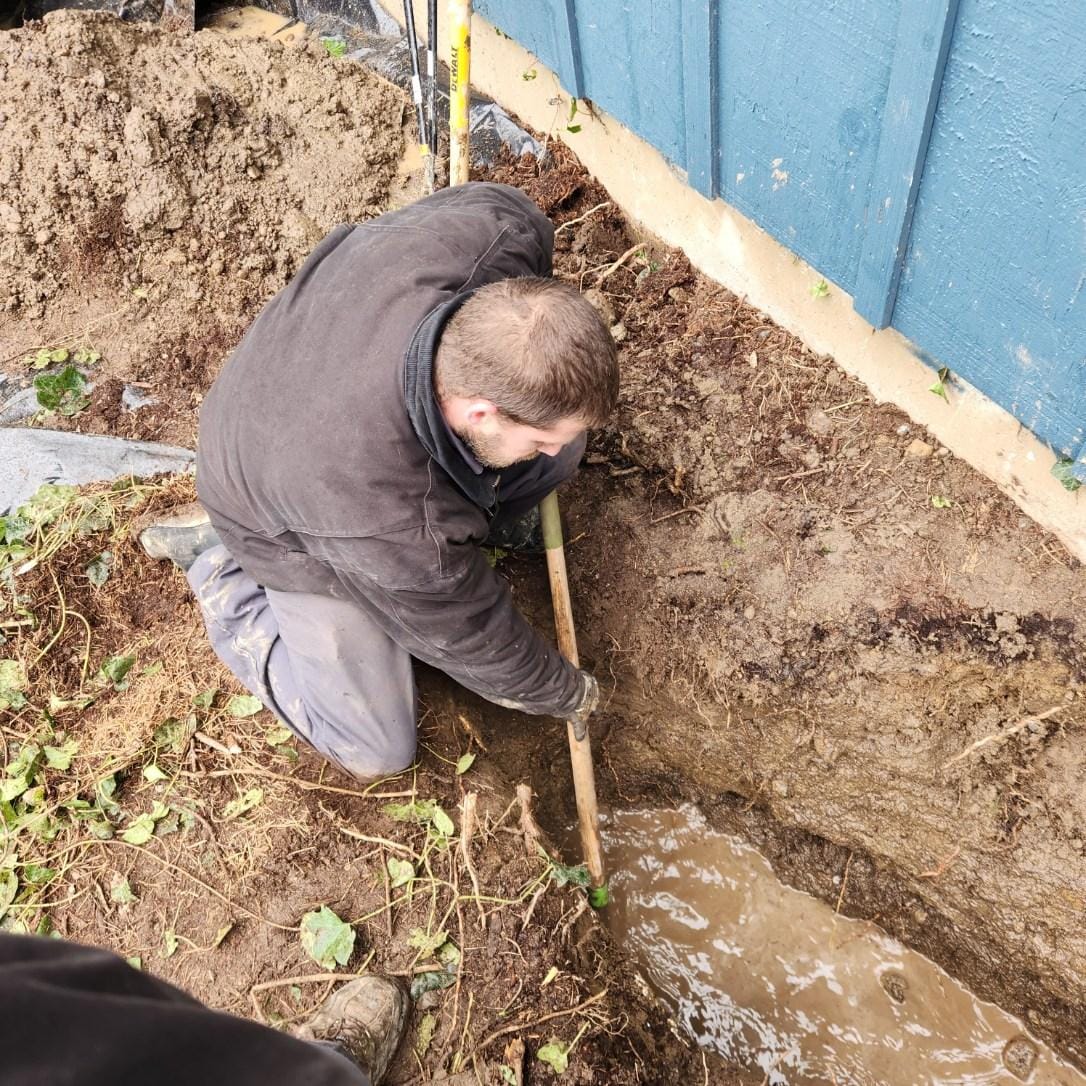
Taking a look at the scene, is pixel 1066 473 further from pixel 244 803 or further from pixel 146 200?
pixel 146 200

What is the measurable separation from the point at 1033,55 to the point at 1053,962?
251 centimetres

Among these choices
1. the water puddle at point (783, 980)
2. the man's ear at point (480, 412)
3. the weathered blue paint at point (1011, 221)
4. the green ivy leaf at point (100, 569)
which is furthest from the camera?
the green ivy leaf at point (100, 569)

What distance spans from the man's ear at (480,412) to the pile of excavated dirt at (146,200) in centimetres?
204

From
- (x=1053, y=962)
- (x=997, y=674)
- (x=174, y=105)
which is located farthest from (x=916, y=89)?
(x=174, y=105)

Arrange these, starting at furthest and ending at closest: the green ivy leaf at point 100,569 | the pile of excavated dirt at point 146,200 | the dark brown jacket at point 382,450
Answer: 1. the pile of excavated dirt at point 146,200
2. the green ivy leaf at point 100,569
3. the dark brown jacket at point 382,450

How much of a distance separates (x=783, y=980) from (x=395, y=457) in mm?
2216

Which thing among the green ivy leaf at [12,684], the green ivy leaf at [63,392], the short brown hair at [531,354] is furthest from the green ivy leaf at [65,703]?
the short brown hair at [531,354]

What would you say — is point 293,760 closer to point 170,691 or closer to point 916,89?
point 170,691

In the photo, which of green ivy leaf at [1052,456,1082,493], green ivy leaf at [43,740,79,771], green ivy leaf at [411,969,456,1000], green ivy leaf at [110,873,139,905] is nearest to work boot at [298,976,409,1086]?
green ivy leaf at [411,969,456,1000]

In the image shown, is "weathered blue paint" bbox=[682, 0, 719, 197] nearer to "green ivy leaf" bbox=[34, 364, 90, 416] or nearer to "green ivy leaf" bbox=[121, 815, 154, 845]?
"green ivy leaf" bbox=[34, 364, 90, 416]

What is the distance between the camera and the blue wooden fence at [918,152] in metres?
1.99

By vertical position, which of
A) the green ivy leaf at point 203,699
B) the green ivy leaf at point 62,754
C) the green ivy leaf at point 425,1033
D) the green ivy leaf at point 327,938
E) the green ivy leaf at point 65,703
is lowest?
the green ivy leaf at point 425,1033

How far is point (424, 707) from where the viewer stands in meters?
2.95

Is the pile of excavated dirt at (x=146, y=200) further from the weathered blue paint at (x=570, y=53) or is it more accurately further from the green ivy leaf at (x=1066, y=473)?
the green ivy leaf at (x=1066, y=473)
